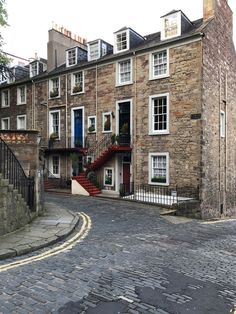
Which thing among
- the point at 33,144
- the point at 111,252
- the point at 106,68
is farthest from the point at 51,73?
the point at 111,252

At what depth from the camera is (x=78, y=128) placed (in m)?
24.3

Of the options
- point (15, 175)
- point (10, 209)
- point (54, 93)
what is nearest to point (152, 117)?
point (54, 93)

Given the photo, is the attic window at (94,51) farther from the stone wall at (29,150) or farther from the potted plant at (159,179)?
the stone wall at (29,150)

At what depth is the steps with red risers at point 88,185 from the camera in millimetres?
21138

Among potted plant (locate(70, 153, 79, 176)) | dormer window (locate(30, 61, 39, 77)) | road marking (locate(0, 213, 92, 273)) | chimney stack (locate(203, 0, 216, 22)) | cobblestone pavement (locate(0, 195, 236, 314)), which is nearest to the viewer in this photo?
cobblestone pavement (locate(0, 195, 236, 314))

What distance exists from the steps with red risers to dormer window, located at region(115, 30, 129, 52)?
9591 millimetres

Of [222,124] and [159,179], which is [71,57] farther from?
[222,124]

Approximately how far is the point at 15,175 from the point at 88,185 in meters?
12.1

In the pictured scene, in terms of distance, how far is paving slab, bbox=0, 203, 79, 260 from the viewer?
6.77 metres

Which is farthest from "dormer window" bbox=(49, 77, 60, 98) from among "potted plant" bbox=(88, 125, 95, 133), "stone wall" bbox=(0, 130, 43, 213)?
"stone wall" bbox=(0, 130, 43, 213)

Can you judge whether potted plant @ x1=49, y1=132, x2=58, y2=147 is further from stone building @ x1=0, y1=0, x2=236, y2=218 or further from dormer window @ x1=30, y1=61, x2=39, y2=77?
dormer window @ x1=30, y1=61, x2=39, y2=77

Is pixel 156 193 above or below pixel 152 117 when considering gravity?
below

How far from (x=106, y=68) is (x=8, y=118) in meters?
12.3

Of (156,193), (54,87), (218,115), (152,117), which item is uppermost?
(54,87)
